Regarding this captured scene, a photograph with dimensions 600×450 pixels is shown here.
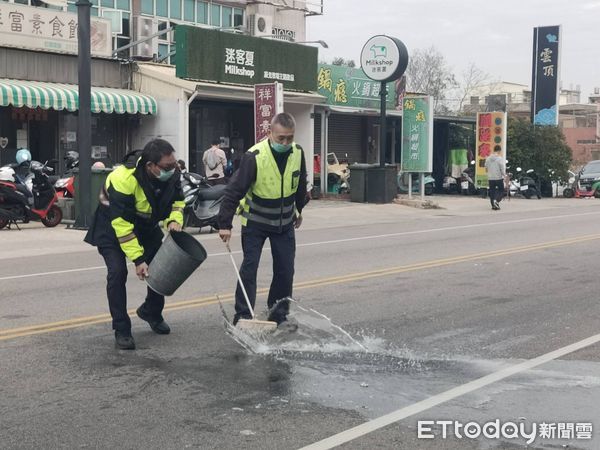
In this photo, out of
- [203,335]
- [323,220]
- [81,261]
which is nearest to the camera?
[203,335]

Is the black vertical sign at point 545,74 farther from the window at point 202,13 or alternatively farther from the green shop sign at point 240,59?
the window at point 202,13

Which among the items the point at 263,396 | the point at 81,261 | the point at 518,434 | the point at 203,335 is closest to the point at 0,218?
the point at 81,261

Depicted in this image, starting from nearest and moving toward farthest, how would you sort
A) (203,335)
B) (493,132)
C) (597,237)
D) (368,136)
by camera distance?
(203,335) → (597,237) → (493,132) → (368,136)

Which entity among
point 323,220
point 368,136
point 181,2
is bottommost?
point 323,220

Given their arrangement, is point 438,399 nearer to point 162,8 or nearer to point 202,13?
point 162,8

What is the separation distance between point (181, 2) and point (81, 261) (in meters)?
21.6

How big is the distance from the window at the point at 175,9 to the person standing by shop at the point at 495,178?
1334cm

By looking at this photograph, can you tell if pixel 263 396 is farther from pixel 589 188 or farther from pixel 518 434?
pixel 589 188

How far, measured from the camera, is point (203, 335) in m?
7.57

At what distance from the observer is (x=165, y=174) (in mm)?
6836

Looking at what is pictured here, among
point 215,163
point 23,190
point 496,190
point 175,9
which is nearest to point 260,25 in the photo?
point 175,9

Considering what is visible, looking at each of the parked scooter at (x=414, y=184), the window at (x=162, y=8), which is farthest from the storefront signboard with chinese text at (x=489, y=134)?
the window at (x=162, y=8)

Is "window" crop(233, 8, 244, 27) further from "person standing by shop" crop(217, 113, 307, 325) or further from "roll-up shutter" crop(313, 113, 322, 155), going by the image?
"person standing by shop" crop(217, 113, 307, 325)

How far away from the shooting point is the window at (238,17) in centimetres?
3570
